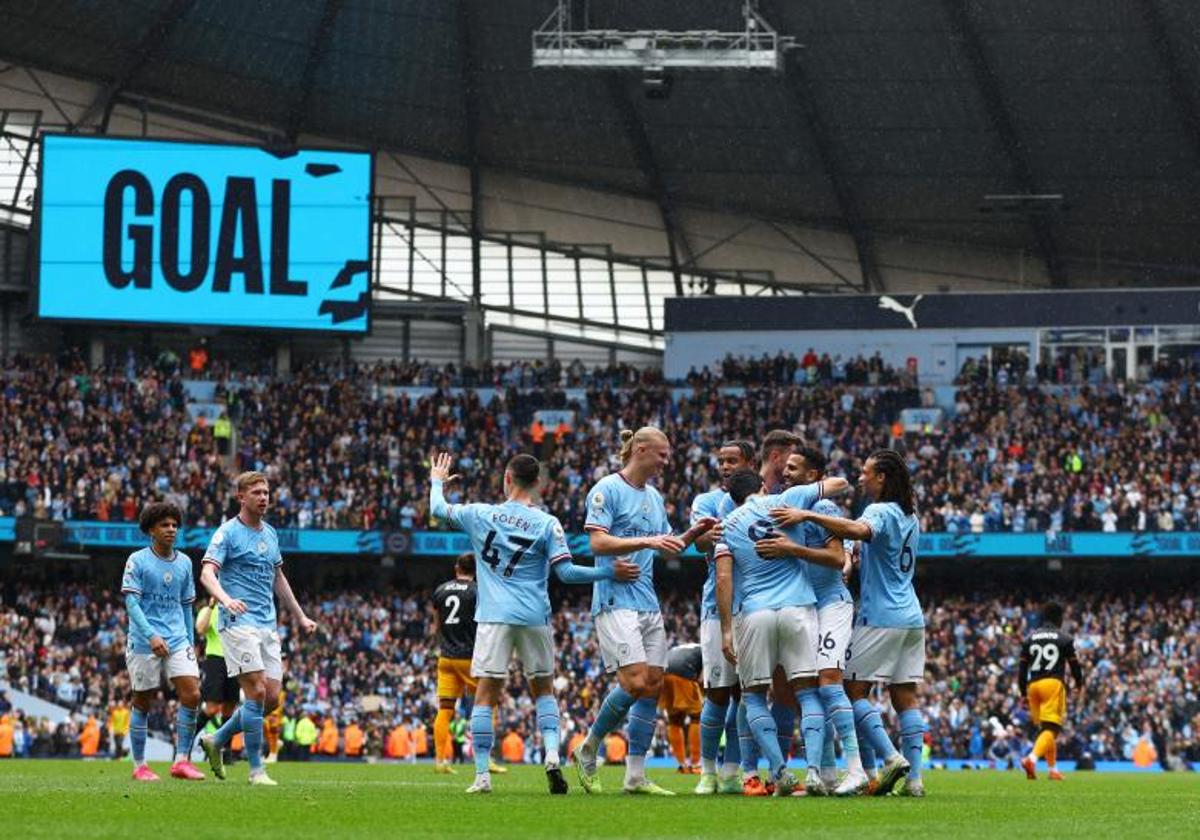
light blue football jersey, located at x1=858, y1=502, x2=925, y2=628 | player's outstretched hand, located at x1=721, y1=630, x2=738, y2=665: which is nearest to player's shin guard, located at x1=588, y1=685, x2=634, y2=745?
player's outstretched hand, located at x1=721, y1=630, x2=738, y2=665

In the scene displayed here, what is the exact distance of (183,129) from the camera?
57.8 metres

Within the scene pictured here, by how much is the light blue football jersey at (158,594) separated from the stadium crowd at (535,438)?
106 ft

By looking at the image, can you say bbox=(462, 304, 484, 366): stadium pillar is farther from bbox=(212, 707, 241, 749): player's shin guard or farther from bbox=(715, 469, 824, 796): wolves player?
bbox=(715, 469, 824, 796): wolves player

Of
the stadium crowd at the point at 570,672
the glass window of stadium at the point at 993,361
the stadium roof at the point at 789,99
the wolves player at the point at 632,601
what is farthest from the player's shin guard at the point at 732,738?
the glass window of stadium at the point at 993,361

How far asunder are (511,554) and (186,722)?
4.97m

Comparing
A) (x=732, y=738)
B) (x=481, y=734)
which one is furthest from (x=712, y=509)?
(x=481, y=734)

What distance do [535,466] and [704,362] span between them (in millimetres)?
43888

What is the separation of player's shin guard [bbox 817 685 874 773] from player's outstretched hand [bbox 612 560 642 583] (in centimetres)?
151

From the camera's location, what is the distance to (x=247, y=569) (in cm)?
1648

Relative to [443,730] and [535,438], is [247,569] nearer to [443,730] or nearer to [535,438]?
[443,730]

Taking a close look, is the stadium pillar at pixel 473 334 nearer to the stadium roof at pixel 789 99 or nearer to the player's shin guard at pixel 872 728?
the stadium roof at pixel 789 99

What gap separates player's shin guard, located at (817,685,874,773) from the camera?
539 inches

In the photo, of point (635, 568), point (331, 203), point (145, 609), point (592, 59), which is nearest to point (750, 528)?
point (635, 568)

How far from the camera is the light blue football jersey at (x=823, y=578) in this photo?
46.5 feet
